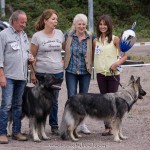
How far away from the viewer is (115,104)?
7.50 metres

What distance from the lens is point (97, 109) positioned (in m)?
7.47

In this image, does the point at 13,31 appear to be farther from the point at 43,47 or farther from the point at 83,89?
the point at 83,89

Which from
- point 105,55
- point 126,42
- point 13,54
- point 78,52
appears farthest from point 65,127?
point 126,42

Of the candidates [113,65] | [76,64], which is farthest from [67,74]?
[113,65]

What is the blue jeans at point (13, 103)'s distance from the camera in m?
7.20

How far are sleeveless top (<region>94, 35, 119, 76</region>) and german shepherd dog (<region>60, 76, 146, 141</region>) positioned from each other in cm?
47

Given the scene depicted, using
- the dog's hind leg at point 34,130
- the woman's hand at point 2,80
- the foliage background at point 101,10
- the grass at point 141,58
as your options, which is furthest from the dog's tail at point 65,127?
the foliage background at point 101,10

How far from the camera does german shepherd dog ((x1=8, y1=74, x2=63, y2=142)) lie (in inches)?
291

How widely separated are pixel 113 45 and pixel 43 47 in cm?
111

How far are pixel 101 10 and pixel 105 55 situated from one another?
24261 millimetres

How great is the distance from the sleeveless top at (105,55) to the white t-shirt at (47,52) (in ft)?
2.02

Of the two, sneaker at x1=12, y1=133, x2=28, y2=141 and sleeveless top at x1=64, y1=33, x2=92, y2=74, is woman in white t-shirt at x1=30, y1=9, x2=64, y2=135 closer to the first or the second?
sleeveless top at x1=64, y1=33, x2=92, y2=74

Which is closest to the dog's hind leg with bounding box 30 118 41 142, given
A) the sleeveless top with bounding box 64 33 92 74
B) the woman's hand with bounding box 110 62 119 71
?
the sleeveless top with bounding box 64 33 92 74

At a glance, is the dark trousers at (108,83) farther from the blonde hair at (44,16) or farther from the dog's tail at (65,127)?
the blonde hair at (44,16)
